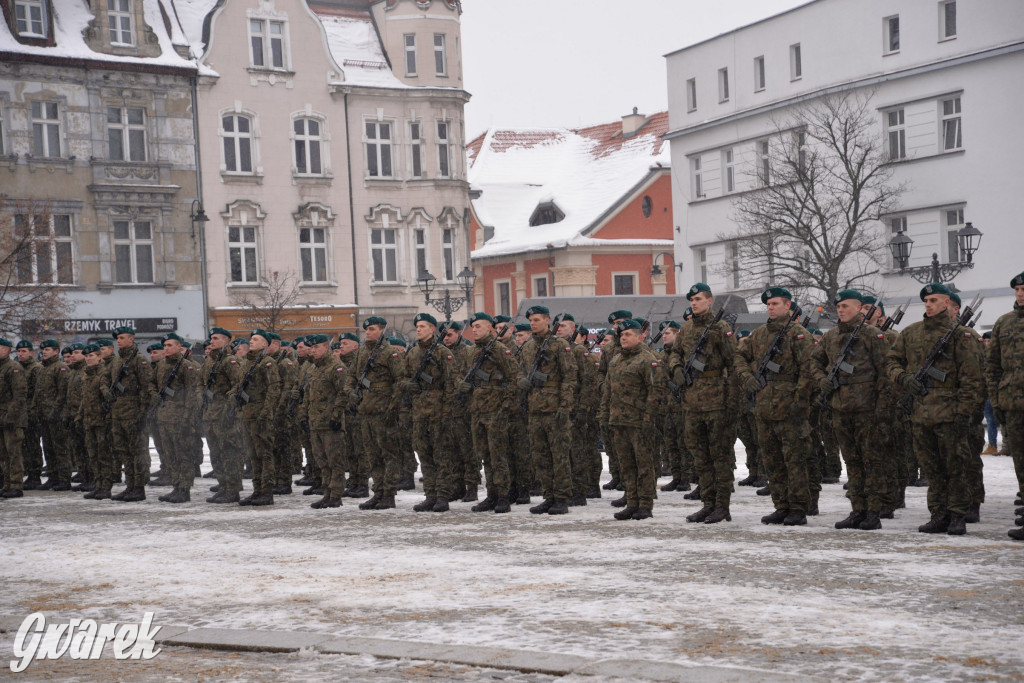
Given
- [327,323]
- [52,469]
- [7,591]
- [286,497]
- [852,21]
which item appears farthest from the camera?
[327,323]

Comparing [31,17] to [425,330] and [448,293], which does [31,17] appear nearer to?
[448,293]

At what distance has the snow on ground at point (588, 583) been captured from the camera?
670 cm

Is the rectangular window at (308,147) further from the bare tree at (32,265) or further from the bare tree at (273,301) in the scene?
the bare tree at (32,265)

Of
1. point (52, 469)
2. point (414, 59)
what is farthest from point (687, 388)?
point (414, 59)

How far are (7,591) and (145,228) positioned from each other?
29951 millimetres

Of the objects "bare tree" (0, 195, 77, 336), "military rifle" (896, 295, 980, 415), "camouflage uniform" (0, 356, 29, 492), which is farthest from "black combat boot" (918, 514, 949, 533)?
"bare tree" (0, 195, 77, 336)

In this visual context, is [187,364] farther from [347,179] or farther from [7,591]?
[347,179]

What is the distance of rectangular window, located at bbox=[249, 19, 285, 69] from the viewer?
40.1 metres

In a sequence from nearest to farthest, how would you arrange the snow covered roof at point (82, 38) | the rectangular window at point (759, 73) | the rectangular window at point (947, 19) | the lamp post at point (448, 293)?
the rectangular window at point (947, 19) → the lamp post at point (448, 293) → the snow covered roof at point (82, 38) → the rectangular window at point (759, 73)

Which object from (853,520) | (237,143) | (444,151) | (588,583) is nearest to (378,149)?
(444,151)

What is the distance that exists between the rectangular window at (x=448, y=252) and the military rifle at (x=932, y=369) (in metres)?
32.4

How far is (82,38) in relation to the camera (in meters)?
36.9

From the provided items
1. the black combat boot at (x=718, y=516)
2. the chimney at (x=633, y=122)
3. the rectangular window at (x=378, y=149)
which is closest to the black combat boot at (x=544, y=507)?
the black combat boot at (x=718, y=516)

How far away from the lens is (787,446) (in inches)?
440
